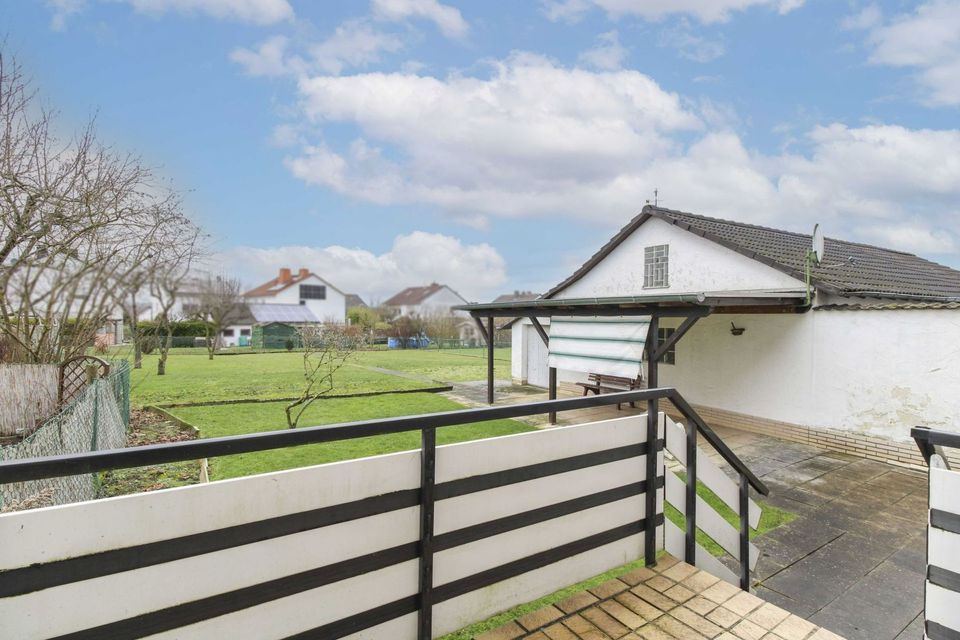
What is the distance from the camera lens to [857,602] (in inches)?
130

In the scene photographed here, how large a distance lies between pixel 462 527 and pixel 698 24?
37.2 ft

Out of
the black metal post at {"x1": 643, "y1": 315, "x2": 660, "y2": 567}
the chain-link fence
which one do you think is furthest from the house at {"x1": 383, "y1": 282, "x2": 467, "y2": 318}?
the black metal post at {"x1": 643, "y1": 315, "x2": 660, "y2": 567}

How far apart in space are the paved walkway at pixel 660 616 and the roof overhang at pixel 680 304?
4617mm

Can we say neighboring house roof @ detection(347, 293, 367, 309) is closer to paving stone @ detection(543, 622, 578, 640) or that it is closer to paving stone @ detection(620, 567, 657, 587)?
paving stone @ detection(620, 567, 657, 587)

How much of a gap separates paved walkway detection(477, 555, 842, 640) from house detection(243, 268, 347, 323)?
51.1 meters

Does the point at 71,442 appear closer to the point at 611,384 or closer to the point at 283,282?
the point at 611,384

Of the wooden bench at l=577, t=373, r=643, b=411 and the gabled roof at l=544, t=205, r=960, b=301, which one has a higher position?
the gabled roof at l=544, t=205, r=960, b=301

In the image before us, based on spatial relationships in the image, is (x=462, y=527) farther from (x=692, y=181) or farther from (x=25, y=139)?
(x=692, y=181)

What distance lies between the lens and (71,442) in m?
4.54

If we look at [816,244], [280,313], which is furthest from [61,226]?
[280,313]

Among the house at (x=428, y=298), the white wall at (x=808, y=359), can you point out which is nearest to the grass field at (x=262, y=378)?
the white wall at (x=808, y=359)

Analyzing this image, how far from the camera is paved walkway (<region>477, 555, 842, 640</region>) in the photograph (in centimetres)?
215

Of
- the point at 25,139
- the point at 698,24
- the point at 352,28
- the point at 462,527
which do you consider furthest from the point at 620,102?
the point at 462,527

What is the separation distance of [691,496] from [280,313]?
164ft
